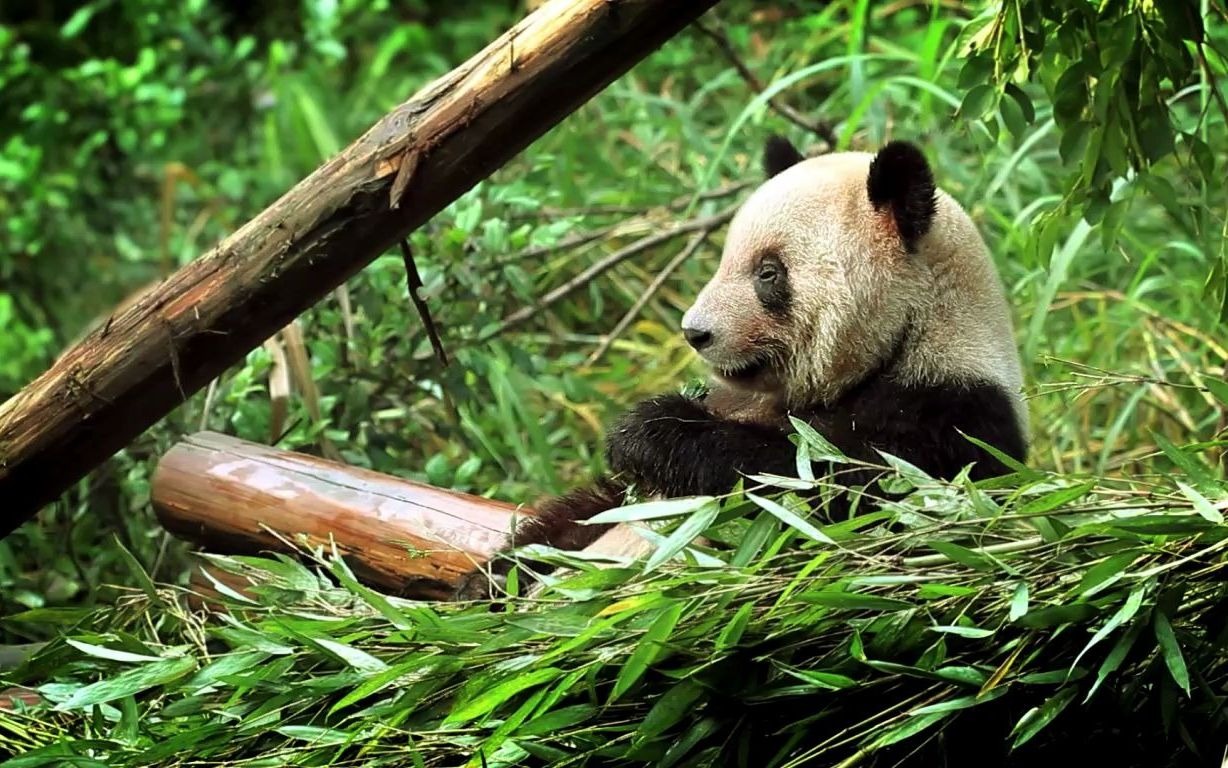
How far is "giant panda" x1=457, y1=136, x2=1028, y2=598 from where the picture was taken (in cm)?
251

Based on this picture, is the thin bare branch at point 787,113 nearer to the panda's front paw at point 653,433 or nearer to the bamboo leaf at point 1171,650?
the panda's front paw at point 653,433

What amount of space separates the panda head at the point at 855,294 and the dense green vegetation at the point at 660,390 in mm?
161

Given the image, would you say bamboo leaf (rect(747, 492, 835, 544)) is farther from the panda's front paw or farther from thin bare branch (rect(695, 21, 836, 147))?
thin bare branch (rect(695, 21, 836, 147))

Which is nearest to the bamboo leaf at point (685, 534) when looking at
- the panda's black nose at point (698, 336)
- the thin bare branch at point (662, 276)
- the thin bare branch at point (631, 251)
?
the panda's black nose at point (698, 336)

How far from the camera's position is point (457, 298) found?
391 centimetres

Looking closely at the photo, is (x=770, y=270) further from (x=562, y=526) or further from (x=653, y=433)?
(x=562, y=526)

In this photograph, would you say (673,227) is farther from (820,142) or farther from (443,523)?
(443,523)

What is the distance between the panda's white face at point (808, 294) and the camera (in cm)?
265

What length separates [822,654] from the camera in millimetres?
1982

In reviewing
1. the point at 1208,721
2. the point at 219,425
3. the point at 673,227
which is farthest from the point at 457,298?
the point at 1208,721

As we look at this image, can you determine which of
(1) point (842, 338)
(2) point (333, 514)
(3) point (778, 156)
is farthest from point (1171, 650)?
(2) point (333, 514)

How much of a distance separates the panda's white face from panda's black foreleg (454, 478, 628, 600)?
15.3 inches

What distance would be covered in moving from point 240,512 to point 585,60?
1403mm

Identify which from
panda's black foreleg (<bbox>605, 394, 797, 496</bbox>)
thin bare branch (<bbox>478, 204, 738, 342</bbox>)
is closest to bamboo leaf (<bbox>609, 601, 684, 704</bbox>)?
panda's black foreleg (<bbox>605, 394, 797, 496</bbox>)
